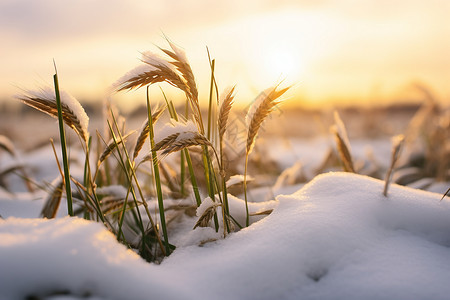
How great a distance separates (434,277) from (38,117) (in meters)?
13.6

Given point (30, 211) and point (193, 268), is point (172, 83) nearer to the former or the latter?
point (193, 268)

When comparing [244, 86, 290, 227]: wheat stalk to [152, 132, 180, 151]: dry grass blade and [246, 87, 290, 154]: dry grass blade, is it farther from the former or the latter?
[152, 132, 180, 151]: dry grass blade

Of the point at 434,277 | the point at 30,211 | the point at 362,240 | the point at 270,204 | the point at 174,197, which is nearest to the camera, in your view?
the point at 434,277

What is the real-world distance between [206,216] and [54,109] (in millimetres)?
446

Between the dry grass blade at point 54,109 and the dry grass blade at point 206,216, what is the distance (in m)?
0.34

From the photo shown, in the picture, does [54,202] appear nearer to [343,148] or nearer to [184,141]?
[184,141]

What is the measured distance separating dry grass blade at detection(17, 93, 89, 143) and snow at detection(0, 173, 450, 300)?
22 centimetres

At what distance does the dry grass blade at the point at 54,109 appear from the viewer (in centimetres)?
96

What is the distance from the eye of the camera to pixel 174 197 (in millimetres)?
1542

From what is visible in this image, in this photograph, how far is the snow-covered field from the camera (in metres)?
0.72

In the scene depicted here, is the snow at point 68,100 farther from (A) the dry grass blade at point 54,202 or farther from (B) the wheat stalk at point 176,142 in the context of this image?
(A) the dry grass blade at point 54,202

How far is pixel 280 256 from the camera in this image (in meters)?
0.91

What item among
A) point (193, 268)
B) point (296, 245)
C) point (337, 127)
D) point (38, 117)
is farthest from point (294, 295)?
point (38, 117)

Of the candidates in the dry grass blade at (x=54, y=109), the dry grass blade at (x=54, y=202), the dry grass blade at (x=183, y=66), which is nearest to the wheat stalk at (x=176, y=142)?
the dry grass blade at (x=183, y=66)
